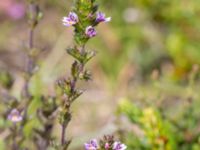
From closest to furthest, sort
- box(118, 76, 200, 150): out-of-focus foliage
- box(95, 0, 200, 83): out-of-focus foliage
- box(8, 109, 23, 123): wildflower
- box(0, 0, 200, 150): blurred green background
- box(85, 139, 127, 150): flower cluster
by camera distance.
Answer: box(85, 139, 127, 150): flower cluster → box(8, 109, 23, 123): wildflower → box(118, 76, 200, 150): out-of-focus foliage → box(0, 0, 200, 150): blurred green background → box(95, 0, 200, 83): out-of-focus foliage

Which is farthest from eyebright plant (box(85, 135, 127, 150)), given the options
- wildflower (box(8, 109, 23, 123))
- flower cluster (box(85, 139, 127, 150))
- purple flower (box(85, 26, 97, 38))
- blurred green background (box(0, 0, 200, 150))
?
blurred green background (box(0, 0, 200, 150))

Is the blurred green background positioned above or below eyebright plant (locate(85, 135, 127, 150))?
above

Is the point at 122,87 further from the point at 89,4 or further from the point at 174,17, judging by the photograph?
the point at 89,4

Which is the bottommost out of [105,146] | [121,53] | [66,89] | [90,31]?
[105,146]

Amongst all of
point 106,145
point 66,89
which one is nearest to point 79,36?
point 66,89

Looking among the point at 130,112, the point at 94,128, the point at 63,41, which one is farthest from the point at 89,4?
the point at 63,41

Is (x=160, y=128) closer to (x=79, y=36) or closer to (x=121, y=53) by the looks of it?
(x=79, y=36)

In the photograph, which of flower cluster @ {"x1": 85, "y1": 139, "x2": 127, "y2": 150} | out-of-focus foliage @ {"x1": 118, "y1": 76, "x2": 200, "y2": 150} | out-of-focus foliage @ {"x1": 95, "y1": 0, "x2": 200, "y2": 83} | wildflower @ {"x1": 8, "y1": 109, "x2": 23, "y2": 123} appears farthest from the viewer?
out-of-focus foliage @ {"x1": 95, "y1": 0, "x2": 200, "y2": 83}

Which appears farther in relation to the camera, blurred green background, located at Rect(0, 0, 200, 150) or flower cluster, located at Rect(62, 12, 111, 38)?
blurred green background, located at Rect(0, 0, 200, 150)

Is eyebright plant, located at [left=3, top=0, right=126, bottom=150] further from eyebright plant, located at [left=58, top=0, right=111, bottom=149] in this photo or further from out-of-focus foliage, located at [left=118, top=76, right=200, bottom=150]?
out-of-focus foliage, located at [left=118, top=76, right=200, bottom=150]

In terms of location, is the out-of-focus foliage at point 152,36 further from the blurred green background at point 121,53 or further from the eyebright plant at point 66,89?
the eyebright plant at point 66,89

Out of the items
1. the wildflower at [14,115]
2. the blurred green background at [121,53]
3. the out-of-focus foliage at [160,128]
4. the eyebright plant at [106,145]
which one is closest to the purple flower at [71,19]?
the eyebright plant at [106,145]
